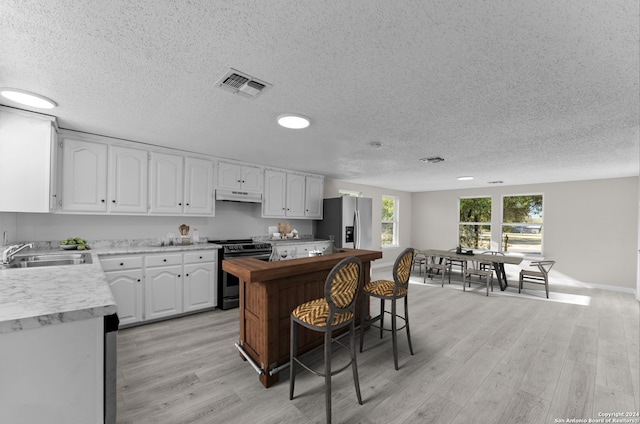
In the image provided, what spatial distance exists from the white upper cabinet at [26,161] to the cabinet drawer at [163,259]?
1.08 m

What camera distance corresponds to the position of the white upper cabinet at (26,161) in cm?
250

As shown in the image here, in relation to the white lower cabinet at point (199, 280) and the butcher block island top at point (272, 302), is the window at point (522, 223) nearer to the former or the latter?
the butcher block island top at point (272, 302)

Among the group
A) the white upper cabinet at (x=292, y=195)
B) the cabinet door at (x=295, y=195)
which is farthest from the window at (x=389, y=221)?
the cabinet door at (x=295, y=195)

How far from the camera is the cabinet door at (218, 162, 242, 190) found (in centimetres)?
430

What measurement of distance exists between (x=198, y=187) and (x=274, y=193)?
4.45ft

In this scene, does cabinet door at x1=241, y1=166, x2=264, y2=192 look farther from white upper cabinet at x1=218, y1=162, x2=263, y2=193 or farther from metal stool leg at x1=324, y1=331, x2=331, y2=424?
metal stool leg at x1=324, y1=331, x2=331, y2=424

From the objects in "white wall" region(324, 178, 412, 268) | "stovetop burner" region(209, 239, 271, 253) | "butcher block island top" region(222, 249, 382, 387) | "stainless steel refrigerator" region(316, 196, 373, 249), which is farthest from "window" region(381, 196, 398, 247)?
"butcher block island top" region(222, 249, 382, 387)

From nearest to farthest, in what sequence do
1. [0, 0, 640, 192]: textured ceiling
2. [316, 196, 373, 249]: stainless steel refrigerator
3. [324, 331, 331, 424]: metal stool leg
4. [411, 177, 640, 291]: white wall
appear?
1. [0, 0, 640, 192]: textured ceiling
2. [324, 331, 331, 424]: metal stool leg
3. [411, 177, 640, 291]: white wall
4. [316, 196, 373, 249]: stainless steel refrigerator

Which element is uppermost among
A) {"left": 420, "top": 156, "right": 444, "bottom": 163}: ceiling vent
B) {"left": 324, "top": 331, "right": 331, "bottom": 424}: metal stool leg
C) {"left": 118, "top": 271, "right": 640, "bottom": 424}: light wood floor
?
{"left": 420, "top": 156, "right": 444, "bottom": 163}: ceiling vent

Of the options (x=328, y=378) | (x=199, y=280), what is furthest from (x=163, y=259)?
(x=328, y=378)

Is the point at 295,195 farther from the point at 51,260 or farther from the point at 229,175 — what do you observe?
the point at 51,260

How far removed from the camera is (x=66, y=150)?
309 centimetres

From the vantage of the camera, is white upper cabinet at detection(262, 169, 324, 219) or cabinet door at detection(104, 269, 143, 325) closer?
cabinet door at detection(104, 269, 143, 325)

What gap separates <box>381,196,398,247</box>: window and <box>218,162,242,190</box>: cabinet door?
4757mm
